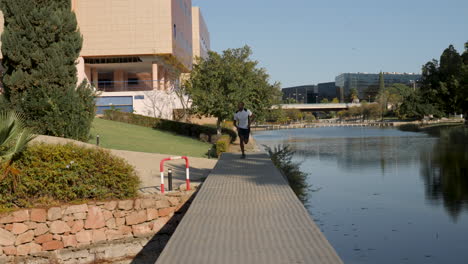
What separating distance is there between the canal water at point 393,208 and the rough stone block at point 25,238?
639 cm

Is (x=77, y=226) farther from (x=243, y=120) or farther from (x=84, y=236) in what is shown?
(x=243, y=120)

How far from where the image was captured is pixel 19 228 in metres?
9.97

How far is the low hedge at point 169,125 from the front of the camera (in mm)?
38125

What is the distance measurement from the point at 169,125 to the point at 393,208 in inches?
1051

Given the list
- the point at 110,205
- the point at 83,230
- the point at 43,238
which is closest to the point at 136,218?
the point at 110,205

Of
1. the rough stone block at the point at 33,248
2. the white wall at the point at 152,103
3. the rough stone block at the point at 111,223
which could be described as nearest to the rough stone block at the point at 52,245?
the rough stone block at the point at 33,248

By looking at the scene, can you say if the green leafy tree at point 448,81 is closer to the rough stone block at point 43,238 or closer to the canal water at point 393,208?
the canal water at point 393,208

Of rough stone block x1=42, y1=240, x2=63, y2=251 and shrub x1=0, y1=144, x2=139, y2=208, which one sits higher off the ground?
shrub x1=0, y1=144, x2=139, y2=208

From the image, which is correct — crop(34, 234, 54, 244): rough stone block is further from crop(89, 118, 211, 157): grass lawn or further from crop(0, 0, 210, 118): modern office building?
crop(0, 0, 210, 118): modern office building

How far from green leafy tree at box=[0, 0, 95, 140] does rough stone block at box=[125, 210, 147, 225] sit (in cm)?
997

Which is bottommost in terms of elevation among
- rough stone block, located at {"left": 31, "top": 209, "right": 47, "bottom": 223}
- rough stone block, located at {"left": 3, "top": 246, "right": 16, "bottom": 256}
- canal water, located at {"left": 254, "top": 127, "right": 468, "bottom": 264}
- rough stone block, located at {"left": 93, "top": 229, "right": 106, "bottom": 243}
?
canal water, located at {"left": 254, "top": 127, "right": 468, "bottom": 264}

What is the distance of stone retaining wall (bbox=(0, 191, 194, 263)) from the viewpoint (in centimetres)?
996

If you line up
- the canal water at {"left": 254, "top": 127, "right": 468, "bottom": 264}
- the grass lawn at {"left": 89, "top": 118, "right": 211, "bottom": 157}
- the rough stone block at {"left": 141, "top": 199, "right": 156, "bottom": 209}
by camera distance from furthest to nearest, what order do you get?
the grass lawn at {"left": 89, "top": 118, "right": 211, "bottom": 157} < the canal water at {"left": 254, "top": 127, "right": 468, "bottom": 264} < the rough stone block at {"left": 141, "top": 199, "right": 156, "bottom": 209}

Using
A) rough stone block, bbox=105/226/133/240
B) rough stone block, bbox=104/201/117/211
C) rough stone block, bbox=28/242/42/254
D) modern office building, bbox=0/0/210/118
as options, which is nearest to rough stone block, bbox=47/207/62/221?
rough stone block, bbox=28/242/42/254
